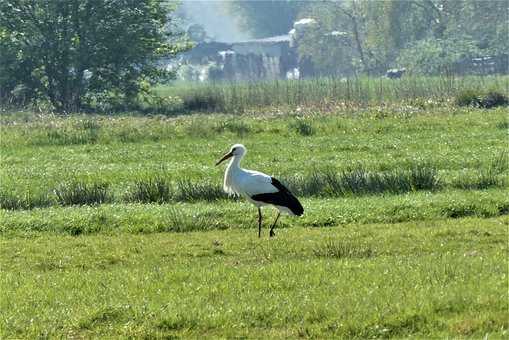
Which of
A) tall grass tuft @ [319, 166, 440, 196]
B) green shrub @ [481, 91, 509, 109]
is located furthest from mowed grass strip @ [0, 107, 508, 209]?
green shrub @ [481, 91, 509, 109]

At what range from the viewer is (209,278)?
38.2 feet

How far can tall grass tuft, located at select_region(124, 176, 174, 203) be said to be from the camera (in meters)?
19.9

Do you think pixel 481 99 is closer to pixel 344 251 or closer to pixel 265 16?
pixel 344 251

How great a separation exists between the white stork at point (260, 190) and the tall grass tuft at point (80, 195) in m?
3.50

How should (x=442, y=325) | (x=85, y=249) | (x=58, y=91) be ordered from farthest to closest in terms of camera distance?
(x=58, y=91)
(x=85, y=249)
(x=442, y=325)

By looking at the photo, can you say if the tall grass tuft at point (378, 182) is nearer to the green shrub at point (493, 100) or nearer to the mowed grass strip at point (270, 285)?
the mowed grass strip at point (270, 285)

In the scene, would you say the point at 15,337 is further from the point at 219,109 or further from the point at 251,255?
the point at 219,109

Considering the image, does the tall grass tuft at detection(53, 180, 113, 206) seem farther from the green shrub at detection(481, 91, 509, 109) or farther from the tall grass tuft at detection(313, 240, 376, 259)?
the green shrub at detection(481, 91, 509, 109)

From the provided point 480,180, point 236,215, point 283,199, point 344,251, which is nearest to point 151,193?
point 236,215

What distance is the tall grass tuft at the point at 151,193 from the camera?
1989 cm

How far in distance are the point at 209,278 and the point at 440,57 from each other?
269ft

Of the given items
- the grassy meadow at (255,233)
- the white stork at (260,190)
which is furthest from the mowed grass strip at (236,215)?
the white stork at (260,190)

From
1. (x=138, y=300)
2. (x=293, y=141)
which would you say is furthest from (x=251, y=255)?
(x=293, y=141)

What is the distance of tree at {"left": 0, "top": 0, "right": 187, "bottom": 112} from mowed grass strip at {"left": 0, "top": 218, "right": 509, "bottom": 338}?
37145 millimetres
